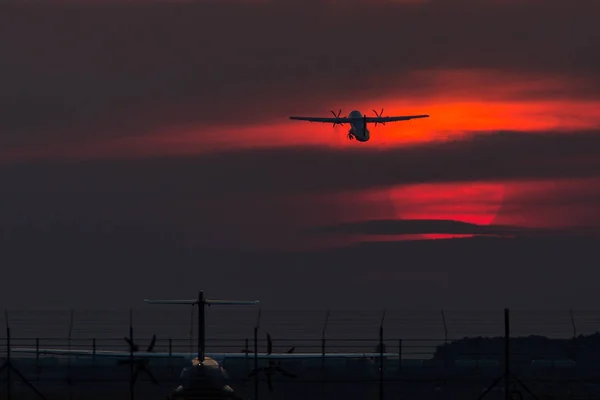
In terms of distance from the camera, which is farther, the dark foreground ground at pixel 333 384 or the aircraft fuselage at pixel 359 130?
the aircraft fuselage at pixel 359 130

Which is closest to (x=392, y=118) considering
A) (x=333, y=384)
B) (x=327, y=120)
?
(x=327, y=120)

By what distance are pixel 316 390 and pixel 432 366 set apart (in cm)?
1590

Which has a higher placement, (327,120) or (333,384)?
(327,120)

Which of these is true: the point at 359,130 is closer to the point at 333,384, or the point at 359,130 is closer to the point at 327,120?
the point at 327,120

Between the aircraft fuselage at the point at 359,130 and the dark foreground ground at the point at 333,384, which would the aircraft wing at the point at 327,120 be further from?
the dark foreground ground at the point at 333,384

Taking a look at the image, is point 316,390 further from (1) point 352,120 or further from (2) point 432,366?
(1) point 352,120

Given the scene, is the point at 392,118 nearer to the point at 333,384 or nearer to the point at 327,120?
the point at 327,120

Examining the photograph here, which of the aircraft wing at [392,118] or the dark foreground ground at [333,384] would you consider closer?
the dark foreground ground at [333,384]

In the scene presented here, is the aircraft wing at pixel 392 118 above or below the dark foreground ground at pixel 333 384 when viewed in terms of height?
above

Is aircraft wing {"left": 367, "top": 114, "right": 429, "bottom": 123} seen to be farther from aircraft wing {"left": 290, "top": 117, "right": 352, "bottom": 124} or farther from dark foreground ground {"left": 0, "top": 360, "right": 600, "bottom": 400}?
dark foreground ground {"left": 0, "top": 360, "right": 600, "bottom": 400}

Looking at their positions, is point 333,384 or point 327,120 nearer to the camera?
point 333,384

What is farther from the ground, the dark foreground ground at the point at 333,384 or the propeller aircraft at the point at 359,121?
the propeller aircraft at the point at 359,121

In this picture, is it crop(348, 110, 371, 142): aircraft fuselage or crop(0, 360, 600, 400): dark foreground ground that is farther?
crop(348, 110, 371, 142): aircraft fuselage

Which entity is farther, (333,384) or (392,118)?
(392,118)
